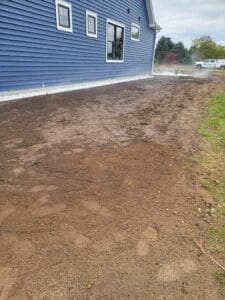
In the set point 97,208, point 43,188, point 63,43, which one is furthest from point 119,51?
point 97,208

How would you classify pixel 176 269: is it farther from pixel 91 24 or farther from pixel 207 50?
pixel 207 50

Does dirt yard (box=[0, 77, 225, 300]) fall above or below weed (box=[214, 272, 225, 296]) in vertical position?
above

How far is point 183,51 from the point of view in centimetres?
5409

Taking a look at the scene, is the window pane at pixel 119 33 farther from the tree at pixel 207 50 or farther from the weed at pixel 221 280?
the tree at pixel 207 50

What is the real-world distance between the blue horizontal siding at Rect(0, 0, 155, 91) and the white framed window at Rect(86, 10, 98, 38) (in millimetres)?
216

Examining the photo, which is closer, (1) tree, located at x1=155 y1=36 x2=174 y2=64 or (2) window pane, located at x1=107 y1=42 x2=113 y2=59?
(2) window pane, located at x1=107 y1=42 x2=113 y2=59

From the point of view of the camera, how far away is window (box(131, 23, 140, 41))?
14858 millimetres

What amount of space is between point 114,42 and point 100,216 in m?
12.1

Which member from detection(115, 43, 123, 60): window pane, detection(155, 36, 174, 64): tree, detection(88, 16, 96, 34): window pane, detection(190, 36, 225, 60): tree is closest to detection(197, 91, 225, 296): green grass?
detection(88, 16, 96, 34): window pane

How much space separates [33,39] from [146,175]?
19.9 ft

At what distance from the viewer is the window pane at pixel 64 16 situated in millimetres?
8234

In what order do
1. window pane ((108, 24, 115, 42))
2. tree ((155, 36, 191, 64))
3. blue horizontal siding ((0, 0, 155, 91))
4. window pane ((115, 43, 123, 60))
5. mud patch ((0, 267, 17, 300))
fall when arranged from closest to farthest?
1. mud patch ((0, 267, 17, 300))
2. blue horizontal siding ((0, 0, 155, 91))
3. window pane ((108, 24, 115, 42))
4. window pane ((115, 43, 123, 60))
5. tree ((155, 36, 191, 64))

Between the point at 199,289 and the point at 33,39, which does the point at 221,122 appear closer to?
the point at 199,289

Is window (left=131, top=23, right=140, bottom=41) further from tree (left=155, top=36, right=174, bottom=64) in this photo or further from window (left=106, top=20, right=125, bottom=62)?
tree (left=155, top=36, right=174, bottom=64)
